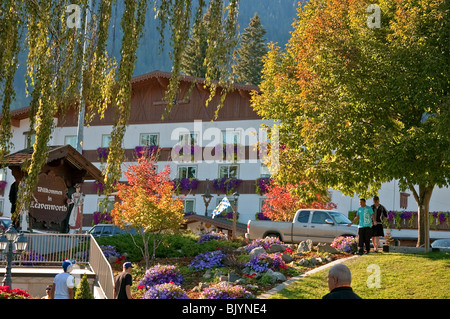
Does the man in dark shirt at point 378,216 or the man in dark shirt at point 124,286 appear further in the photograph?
the man in dark shirt at point 378,216

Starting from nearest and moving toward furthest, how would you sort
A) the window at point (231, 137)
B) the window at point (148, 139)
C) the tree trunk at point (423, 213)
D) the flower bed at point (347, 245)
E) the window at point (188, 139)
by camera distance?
the flower bed at point (347, 245) → the tree trunk at point (423, 213) → the window at point (231, 137) → the window at point (188, 139) → the window at point (148, 139)

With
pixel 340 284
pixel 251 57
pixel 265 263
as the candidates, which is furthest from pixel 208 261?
pixel 251 57

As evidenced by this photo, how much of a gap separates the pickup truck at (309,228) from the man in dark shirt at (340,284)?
20.0m

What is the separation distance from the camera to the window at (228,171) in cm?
4766

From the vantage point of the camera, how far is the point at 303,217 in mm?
28172

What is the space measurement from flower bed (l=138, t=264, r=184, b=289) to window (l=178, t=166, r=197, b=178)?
92.1 feet

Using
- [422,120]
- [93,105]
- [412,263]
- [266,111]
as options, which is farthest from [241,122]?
[93,105]

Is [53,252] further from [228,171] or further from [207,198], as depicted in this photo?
[228,171]

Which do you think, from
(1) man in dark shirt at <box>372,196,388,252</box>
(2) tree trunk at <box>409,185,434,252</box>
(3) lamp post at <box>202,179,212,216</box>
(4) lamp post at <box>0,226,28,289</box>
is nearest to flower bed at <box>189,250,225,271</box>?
(1) man in dark shirt at <box>372,196,388,252</box>

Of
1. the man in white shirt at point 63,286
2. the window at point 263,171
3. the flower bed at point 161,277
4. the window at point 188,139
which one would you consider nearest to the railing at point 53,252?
the flower bed at point 161,277

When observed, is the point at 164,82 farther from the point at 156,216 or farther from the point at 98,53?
the point at 98,53

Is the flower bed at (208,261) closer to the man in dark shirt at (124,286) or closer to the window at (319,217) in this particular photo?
the window at (319,217)

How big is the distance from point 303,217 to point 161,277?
9389mm

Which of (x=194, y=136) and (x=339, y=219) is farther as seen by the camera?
(x=194, y=136)
